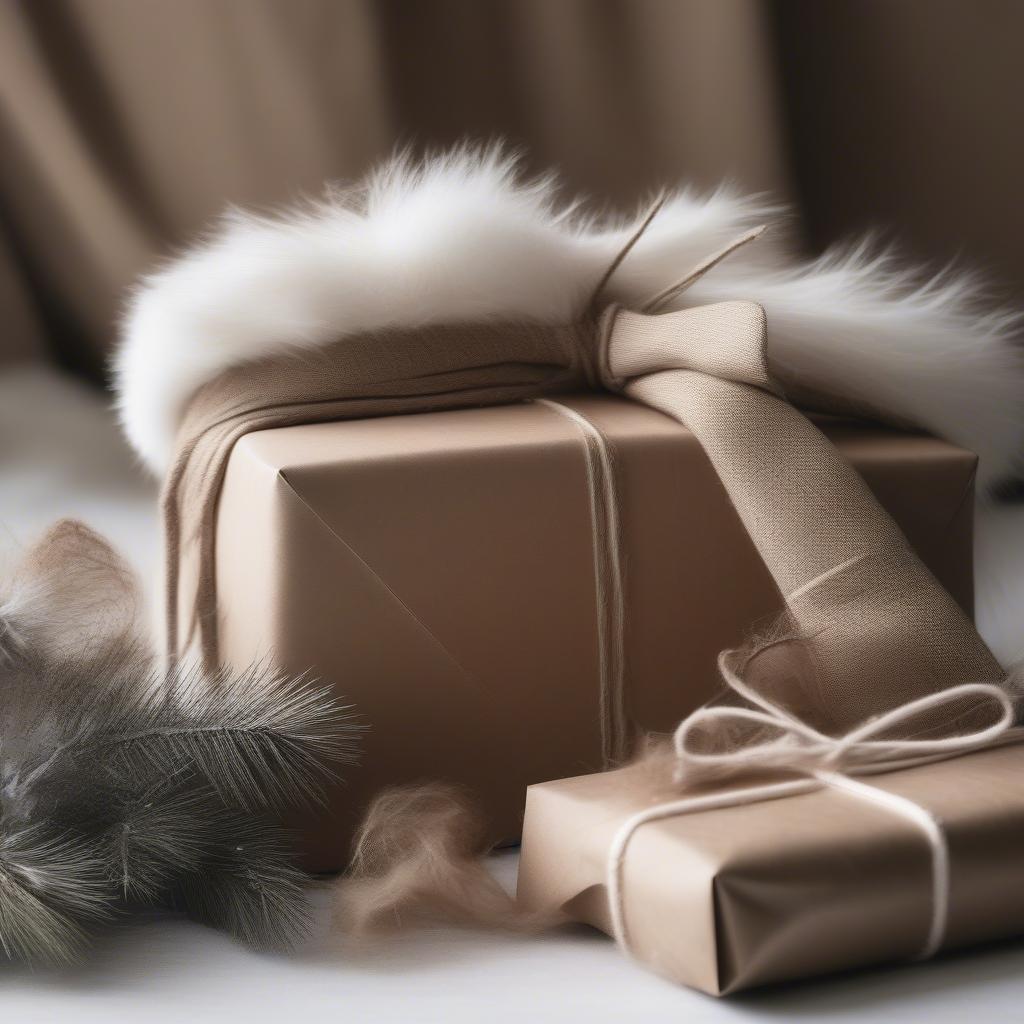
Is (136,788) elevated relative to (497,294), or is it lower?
lower

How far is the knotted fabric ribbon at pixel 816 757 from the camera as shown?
1.88 ft

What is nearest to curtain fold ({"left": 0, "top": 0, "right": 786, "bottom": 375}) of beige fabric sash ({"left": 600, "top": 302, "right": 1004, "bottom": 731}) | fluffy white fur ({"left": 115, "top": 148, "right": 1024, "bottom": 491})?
fluffy white fur ({"left": 115, "top": 148, "right": 1024, "bottom": 491})

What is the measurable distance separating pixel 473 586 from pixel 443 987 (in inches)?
8.2

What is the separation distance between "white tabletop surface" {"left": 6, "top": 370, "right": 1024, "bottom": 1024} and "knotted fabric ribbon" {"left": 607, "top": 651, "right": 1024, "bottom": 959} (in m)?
0.02

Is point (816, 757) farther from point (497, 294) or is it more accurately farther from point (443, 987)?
point (497, 294)

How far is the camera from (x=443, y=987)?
22.7 inches

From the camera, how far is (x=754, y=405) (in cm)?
76

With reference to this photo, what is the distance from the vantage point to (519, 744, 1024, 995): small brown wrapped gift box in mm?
534

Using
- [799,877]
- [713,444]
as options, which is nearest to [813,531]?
[713,444]

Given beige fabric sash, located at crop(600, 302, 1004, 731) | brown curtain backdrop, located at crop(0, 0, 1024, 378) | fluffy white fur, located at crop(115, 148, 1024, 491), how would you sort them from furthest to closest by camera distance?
brown curtain backdrop, located at crop(0, 0, 1024, 378)
fluffy white fur, located at crop(115, 148, 1024, 491)
beige fabric sash, located at crop(600, 302, 1004, 731)

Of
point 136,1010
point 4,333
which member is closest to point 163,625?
point 136,1010

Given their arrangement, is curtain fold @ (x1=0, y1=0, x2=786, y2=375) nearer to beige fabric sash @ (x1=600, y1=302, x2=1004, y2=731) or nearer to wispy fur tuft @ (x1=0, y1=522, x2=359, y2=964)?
beige fabric sash @ (x1=600, y1=302, x2=1004, y2=731)

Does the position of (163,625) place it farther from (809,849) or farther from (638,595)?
(809,849)

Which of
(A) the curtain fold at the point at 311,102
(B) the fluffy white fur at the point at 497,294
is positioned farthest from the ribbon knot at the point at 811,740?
(A) the curtain fold at the point at 311,102
